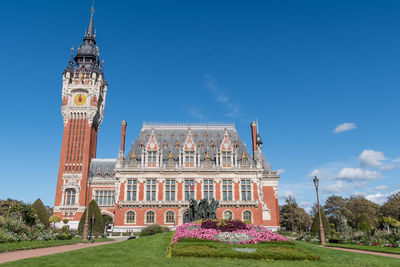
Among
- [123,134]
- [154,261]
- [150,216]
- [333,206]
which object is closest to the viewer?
[154,261]

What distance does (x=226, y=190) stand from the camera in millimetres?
47844

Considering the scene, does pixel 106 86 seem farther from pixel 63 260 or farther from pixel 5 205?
pixel 63 260

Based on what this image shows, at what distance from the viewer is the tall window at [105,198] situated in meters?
54.8

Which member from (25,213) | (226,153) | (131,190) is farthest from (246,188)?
(25,213)

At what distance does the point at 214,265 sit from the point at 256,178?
3595 cm

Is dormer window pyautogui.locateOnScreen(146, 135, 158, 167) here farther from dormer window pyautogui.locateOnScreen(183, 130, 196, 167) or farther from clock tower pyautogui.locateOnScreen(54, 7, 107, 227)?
clock tower pyautogui.locateOnScreen(54, 7, 107, 227)

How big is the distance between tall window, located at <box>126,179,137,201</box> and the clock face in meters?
23.6

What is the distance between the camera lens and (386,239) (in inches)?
959

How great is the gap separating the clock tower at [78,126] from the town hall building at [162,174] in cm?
19

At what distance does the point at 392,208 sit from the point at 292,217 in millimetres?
Answer: 24859

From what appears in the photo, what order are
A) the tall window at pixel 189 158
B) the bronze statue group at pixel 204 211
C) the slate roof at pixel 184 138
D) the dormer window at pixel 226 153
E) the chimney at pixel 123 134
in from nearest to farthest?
1. the bronze statue group at pixel 204 211
2. the tall window at pixel 189 158
3. the dormer window at pixel 226 153
4. the chimney at pixel 123 134
5. the slate roof at pixel 184 138

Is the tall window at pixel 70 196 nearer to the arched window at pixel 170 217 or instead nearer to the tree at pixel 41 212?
the tree at pixel 41 212

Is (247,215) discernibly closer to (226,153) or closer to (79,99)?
(226,153)

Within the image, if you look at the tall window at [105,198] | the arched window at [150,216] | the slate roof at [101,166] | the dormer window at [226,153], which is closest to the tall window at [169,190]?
the arched window at [150,216]
